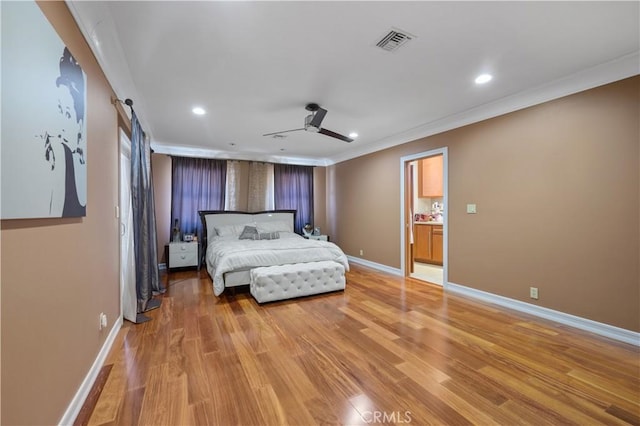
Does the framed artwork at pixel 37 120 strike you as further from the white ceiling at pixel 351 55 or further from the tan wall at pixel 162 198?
the tan wall at pixel 162 198

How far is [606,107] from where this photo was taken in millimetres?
2555

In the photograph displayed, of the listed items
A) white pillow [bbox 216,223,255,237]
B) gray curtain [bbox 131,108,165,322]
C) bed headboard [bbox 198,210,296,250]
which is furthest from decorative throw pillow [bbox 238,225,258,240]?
gray curtain [bbox 131,108,165,322]

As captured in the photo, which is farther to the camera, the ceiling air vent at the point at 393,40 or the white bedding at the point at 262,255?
the white bedding at the point at 262,255

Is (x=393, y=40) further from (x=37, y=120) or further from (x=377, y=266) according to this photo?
(x=377, y=266)

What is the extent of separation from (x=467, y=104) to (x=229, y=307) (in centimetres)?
390

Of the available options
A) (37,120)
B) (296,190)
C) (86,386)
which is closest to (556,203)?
(37,120)

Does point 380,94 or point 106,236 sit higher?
point 380,94

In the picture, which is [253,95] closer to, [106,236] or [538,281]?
[106,236]

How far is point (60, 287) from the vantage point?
58.1 inches

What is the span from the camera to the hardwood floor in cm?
161

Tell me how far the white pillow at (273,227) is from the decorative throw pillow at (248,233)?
0.87 ft

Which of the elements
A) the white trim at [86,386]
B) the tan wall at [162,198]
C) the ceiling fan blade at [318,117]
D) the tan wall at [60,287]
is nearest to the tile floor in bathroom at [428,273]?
the ceiling fan blade at [318,117]

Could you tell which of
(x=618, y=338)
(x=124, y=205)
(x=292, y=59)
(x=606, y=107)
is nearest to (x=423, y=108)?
(x=606, y=107)

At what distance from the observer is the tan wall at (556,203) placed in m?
2.47
